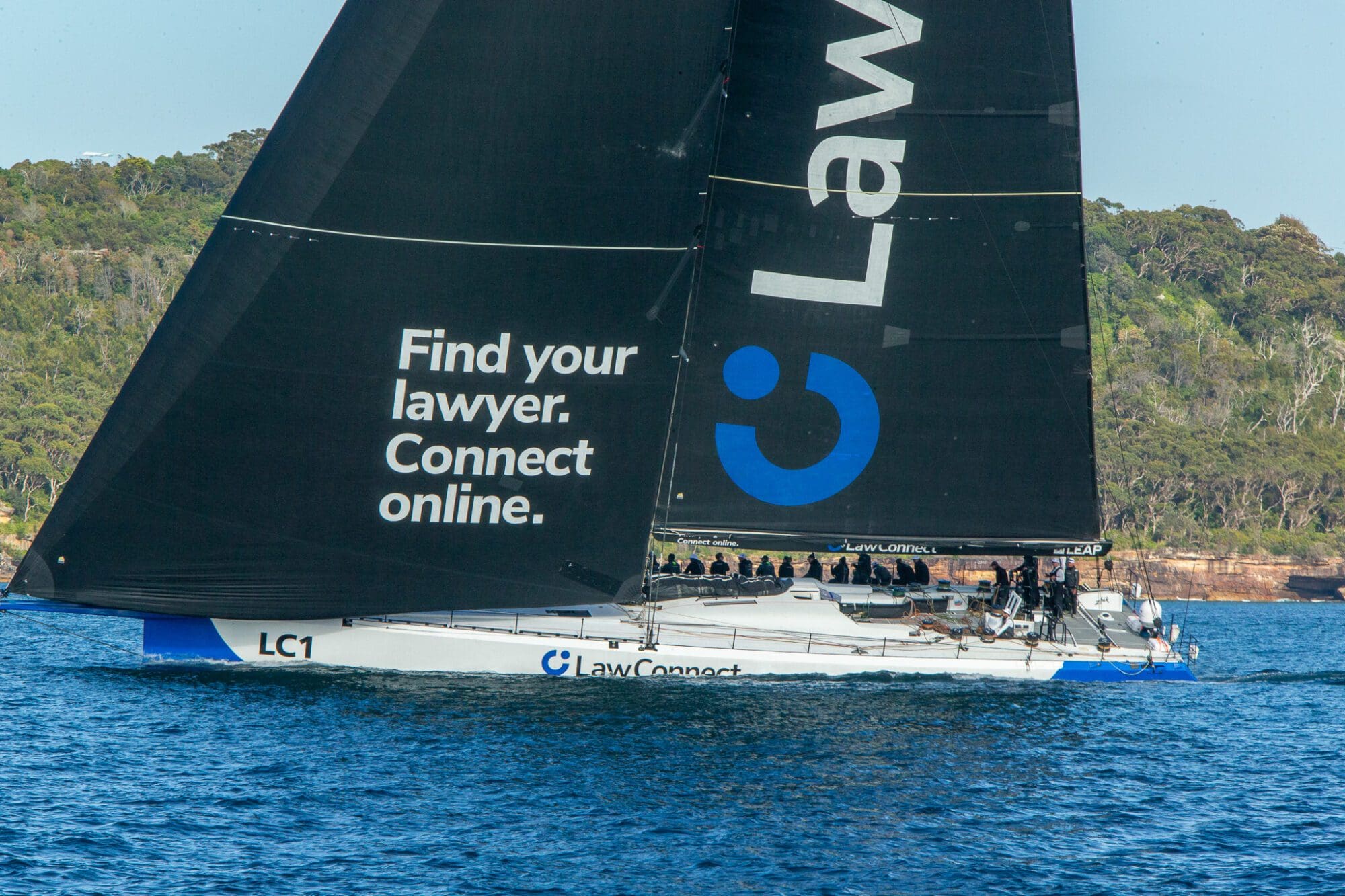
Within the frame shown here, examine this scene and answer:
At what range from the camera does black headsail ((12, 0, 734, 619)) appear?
762 inches

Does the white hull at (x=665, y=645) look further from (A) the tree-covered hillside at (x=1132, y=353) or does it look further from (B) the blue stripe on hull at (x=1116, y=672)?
(A) the tree-covered hillside at (x=1132, y=353)

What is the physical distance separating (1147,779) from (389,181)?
13.1 meters

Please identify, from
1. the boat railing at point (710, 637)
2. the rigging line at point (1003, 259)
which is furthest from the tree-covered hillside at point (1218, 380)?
the boat railing at point (710, 637)

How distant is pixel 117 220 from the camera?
275 feet

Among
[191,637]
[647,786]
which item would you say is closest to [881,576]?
[647,786]

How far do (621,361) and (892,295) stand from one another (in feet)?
15.2

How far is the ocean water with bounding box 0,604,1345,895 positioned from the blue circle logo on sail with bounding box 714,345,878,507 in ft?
10.3

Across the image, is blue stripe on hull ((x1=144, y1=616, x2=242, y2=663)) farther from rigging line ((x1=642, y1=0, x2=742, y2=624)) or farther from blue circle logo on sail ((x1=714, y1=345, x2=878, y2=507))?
blue circle logo on sail ((x1=714, y1=345, x2=878, y2=507))

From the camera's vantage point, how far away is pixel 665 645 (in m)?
21.0

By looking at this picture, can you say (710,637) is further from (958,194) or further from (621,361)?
(958,194)

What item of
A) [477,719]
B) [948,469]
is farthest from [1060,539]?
[477,719]

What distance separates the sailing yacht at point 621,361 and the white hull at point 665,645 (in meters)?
0.06

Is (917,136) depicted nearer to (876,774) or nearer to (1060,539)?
(1060,539)

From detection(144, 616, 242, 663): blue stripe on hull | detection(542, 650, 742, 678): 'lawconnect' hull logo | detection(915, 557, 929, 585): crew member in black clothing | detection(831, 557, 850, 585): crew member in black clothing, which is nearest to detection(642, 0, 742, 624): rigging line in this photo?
detection(542, 650, 742, 678): 'lawconnect' hull logo
